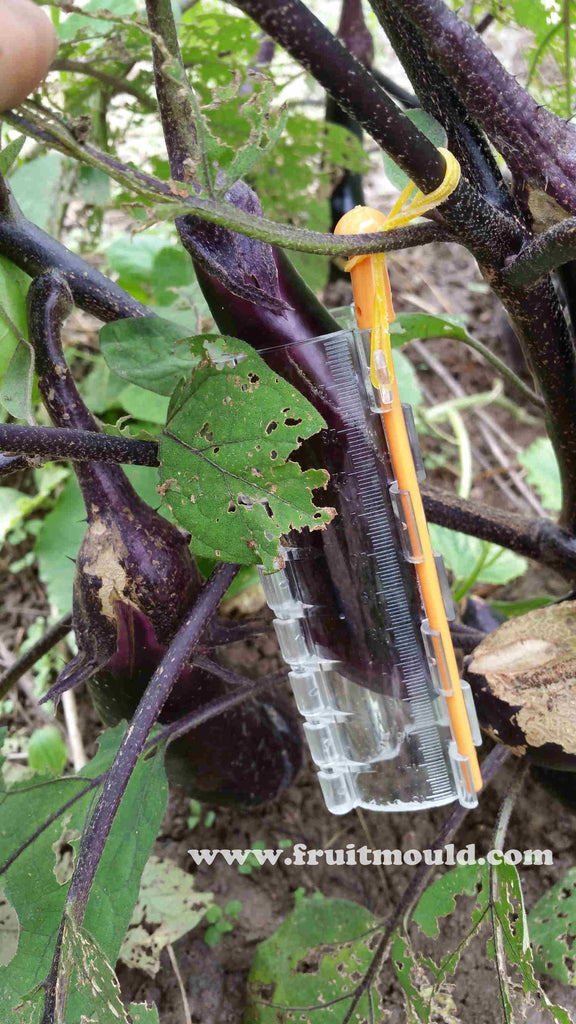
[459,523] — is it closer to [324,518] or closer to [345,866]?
[324,518]

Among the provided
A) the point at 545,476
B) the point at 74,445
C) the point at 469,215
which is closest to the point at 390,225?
the point at 469,215

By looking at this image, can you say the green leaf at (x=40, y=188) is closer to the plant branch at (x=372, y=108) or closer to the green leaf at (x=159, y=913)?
the plant branch at (x=372, y=108)

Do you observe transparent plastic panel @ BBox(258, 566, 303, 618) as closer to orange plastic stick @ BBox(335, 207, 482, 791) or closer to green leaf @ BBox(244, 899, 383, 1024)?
orange plastic stick @ BBox(335, 207, 482, 791)

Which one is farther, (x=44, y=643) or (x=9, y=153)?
(x=44, y=643)

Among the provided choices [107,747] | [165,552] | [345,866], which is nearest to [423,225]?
[165,552]

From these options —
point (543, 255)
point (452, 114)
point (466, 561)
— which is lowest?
point (466, 561)

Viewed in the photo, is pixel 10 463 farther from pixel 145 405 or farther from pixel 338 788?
pixel 145 405

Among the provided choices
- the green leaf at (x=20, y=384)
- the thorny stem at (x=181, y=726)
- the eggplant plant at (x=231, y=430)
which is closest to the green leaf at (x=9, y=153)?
the eggplant plant at (x=231, y=430)
